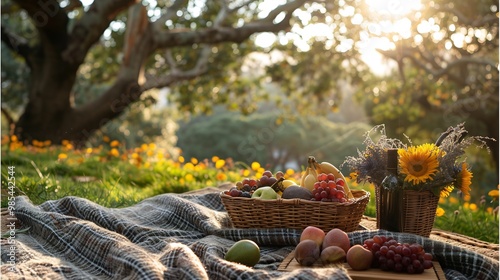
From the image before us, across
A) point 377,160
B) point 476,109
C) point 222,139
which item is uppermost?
point 377,160

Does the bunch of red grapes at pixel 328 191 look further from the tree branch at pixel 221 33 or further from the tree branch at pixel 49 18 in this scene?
the tree branch at pixel 221 33

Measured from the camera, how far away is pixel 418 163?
360 centimetres

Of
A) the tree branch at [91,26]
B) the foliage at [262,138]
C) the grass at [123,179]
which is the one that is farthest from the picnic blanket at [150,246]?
the foliage at [262,138]

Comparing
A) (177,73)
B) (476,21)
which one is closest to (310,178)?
(476,21)

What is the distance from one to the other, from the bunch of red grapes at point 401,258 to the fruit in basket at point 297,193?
2.58 feet

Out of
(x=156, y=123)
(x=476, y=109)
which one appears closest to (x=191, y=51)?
(x=476, y=109)

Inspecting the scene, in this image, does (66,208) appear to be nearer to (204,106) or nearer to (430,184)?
(430,184)

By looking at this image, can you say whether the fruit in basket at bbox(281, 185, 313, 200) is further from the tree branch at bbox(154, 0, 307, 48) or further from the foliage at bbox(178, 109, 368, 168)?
the foliage at bbox(178, 109, 368, 168)

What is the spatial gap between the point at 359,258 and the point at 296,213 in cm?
78

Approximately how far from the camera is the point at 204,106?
15062 millimetres

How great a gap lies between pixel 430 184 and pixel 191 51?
37.4 ft

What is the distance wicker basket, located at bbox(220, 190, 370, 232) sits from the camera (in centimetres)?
371

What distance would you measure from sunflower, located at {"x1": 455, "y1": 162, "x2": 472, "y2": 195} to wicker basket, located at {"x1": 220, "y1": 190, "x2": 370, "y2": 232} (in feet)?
1.81

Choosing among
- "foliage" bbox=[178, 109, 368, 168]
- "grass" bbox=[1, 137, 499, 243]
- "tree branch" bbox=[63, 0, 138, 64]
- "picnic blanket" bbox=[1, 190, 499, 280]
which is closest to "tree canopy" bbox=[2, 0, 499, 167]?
"tree branch" bbox=[63, 0, 138, 64]
